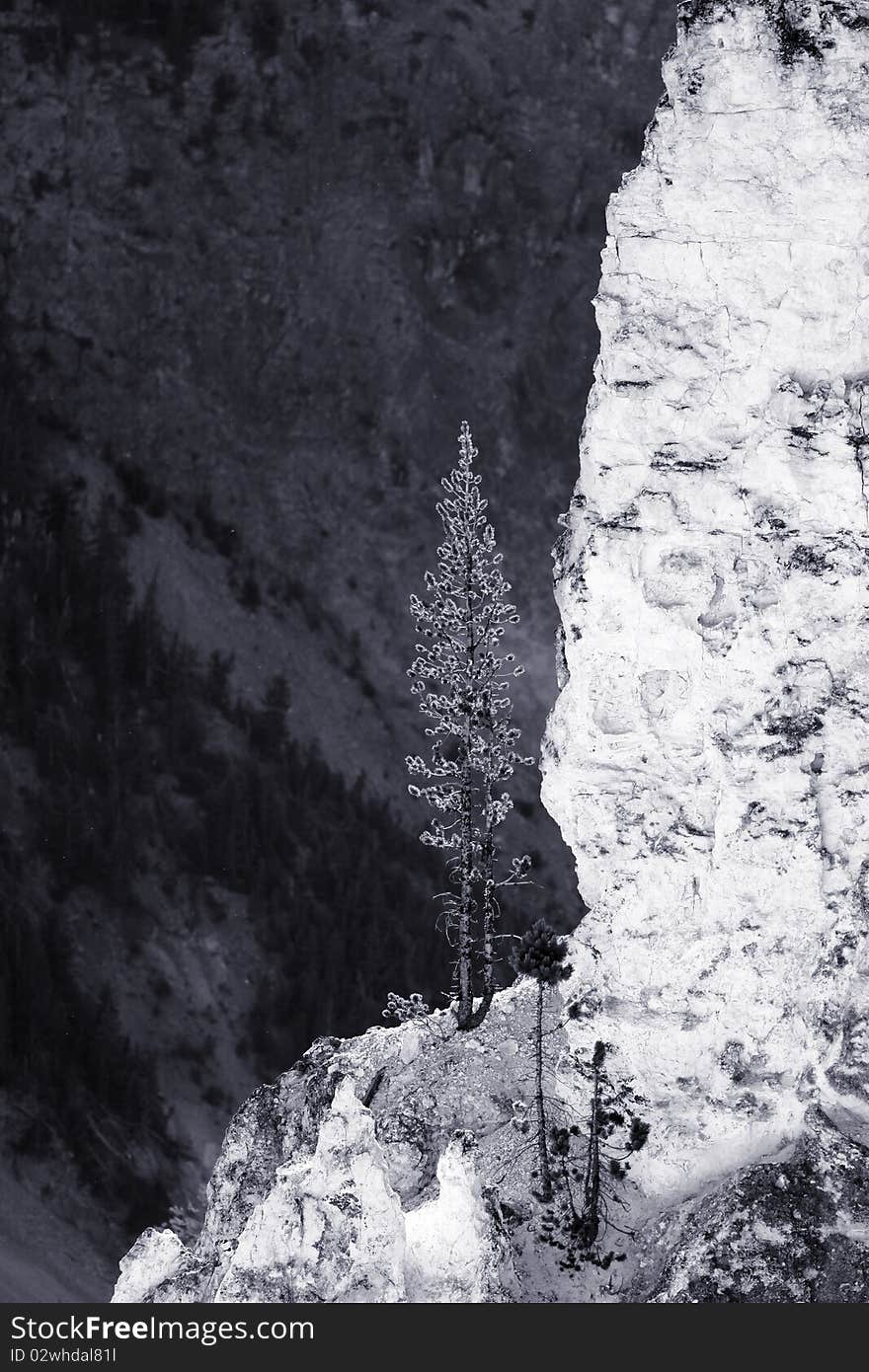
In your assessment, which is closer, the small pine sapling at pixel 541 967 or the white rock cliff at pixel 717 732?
the white rock cliff at pixel 717 732

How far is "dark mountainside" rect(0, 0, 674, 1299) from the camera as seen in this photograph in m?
73.1

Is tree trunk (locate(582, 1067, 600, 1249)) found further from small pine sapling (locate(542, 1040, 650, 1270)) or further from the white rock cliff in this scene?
the white rock cliff

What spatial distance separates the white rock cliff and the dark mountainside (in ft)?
Result: 150

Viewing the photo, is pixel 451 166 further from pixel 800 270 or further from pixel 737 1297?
pixel 737 1297

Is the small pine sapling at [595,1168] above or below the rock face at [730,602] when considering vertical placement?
below

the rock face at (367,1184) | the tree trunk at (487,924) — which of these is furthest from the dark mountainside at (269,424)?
the rock face at (367,1184)

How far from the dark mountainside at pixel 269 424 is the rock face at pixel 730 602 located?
151 feet

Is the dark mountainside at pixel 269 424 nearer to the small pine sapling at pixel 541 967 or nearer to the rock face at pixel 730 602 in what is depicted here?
the small pine sapling at pixel 541 967

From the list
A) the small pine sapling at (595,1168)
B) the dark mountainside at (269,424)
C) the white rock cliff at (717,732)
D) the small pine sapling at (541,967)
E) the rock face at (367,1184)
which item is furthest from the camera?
the dark mountainside at (269,424)

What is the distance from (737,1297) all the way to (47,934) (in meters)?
50.8

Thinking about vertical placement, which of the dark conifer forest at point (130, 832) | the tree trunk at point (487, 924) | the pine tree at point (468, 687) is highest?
the pine tree at point (468, 687)

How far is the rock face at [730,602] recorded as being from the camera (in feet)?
75.4

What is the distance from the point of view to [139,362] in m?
88.9

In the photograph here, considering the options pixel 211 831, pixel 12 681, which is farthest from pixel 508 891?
pixel 12 681
